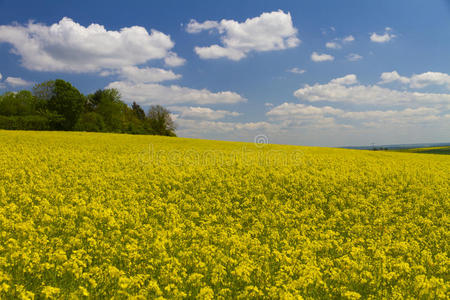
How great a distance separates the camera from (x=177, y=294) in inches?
219

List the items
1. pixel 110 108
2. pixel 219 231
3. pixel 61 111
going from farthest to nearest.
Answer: pixel 110 108
pixel 61 111
pixel 219 231

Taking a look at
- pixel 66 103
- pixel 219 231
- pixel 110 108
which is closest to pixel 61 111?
pixel 66 103

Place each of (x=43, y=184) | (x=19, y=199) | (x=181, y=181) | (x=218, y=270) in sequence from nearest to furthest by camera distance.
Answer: (x=218, y=270), (x=19, y=199), (x=43, y=184), (x=181, y=181)

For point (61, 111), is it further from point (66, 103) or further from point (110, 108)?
point (110, 108)

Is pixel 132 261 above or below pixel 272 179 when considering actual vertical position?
below

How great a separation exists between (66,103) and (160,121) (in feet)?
90.5

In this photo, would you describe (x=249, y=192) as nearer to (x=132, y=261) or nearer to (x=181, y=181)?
(x=181, y=181)

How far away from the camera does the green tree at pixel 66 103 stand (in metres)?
65.4

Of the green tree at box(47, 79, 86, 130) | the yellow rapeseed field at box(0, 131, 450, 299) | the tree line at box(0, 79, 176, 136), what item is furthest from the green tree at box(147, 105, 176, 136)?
the yellow rapeseed field at box(0, 131, 450, 299)

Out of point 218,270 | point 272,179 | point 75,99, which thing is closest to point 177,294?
point 218,270

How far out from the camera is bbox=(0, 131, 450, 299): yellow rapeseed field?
6.25m

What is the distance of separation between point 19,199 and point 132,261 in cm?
721

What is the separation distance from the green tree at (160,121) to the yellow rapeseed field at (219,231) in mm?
66213

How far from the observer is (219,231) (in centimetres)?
942
